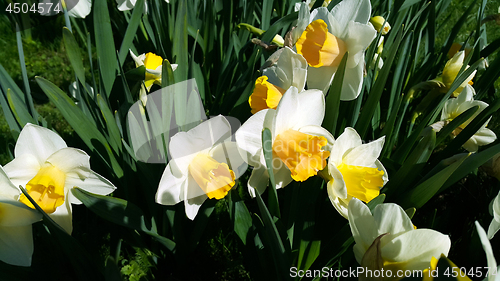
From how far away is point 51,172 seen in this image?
94 cm

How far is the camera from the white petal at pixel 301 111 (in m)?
0.84

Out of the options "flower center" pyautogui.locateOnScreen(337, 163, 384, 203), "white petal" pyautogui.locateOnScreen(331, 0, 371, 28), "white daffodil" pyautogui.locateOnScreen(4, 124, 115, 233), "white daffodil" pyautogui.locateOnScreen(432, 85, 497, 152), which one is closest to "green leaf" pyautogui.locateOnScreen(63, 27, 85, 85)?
"white daffodil" pyautogui.locateOnScreen(4, 124, 115, 233)

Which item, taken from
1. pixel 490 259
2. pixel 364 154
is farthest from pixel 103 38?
→ pixel 490 259

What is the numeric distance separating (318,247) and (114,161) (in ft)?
2.58

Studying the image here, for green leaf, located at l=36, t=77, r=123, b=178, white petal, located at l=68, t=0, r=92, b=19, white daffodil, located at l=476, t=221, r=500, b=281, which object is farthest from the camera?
white petal, located at l=68, t=0, r=92, b=19

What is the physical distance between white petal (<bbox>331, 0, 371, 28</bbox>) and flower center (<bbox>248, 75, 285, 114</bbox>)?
0.99 feet

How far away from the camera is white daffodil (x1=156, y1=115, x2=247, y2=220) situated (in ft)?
2.89

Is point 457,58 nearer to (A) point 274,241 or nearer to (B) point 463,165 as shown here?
(B) point 463,165

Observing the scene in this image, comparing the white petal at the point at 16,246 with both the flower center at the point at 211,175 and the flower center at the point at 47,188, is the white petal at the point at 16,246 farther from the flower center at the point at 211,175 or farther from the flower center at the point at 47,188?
the flower center at the point at 211,175

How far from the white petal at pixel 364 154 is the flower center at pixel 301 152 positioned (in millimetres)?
116

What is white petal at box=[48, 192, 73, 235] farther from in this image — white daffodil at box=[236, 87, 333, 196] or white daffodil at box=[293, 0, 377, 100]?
white daffodil at box=[293, 0, 377, 100]

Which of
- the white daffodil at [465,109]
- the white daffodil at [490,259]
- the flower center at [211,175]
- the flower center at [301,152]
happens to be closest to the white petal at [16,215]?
the flower center at [211,175]

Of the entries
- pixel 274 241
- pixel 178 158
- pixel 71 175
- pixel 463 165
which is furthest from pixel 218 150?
pixel 463 165

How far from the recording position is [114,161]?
118cm
